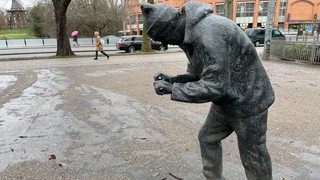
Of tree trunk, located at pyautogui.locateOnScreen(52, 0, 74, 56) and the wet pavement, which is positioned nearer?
the wet pavement

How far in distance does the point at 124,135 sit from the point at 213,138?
2.26m

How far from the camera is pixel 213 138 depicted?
242 centimetres

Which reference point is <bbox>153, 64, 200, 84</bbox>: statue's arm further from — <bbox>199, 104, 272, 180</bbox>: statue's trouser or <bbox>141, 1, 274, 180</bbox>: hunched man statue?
<bbox>199, 104, 272, 180</bbox>: statue's trouser

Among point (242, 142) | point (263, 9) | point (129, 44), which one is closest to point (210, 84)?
point (242, 142)

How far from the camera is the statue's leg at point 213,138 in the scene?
7.73 feet

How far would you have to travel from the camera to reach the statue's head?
188 centimetres

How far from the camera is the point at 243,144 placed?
218cm

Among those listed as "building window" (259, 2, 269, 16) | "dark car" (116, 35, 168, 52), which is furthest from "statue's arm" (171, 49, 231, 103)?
"building window" (259, 2, 269, 16)

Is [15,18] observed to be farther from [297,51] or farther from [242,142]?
[242,142]

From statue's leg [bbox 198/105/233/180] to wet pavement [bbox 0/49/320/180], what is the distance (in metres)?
0.65

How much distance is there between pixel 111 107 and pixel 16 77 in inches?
242

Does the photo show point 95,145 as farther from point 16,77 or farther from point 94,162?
point 16,77

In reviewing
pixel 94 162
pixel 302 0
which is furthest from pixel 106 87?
pixel 302 0

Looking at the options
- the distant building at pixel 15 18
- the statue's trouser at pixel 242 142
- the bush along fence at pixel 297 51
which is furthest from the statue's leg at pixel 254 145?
the distant building at pixel 15 18
